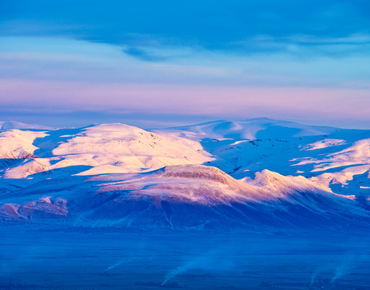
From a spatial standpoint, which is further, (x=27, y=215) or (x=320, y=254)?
(x=27, y=215)

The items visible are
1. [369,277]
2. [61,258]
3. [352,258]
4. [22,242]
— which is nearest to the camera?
[369,277]

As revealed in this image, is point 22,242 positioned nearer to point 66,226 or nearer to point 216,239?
point 66,226

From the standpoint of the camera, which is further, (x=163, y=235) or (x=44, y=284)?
(x=163, y=235)

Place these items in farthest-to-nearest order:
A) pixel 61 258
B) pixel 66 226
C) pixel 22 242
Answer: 1. pixel 66 226
2. pixel 22 242
3. pixel 61 258

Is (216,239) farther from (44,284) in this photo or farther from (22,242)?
(44,284)

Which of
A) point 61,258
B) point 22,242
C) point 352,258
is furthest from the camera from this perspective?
point 22,242

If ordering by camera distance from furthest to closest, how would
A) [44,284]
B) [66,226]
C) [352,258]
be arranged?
[66,226] → [352,258] → [44,284]

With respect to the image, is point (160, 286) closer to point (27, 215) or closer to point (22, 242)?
point (22, 242)

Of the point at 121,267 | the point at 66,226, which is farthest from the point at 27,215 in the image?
the point at 121,267

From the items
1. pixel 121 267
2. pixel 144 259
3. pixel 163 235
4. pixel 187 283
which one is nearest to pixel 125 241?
A: pixel 163 235
